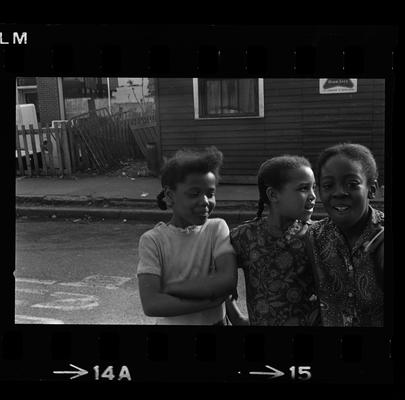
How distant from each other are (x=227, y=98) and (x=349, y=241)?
3.31ft

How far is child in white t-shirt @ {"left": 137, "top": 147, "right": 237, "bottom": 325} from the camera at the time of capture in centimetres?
208

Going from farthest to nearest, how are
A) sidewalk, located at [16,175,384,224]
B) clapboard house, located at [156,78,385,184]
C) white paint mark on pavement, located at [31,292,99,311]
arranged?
white paint mark on pavement, located at [31,292,99,311]
sidewalk, located at [16,175,384,224]
clapboard house, located at [156,78,385,184]

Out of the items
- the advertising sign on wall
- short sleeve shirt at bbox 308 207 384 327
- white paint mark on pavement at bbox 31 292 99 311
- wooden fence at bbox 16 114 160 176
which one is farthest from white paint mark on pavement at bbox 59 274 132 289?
the advertising sign on wall

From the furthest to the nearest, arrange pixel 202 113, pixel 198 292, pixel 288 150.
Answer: pixel 202 113 → pixel 288 150 → pixel 198 292

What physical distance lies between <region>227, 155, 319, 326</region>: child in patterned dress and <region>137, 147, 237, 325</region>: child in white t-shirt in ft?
0.33

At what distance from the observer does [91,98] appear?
7.88ft

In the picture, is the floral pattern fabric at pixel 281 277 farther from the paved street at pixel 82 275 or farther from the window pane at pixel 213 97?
the paved street at pixel 82 275

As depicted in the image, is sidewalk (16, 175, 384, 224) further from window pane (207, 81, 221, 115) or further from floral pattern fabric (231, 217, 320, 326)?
window pane (207, 81, 221, 115)
